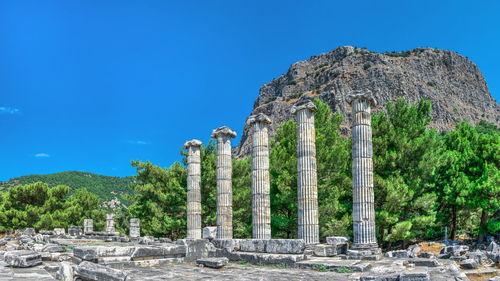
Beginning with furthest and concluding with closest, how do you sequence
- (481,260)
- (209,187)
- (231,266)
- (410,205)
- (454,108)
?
1. (454,108)
2. (209,187)
3. (410,205)
4. (481,260)
5. (231,266)

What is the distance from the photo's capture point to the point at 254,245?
13742 millimetres

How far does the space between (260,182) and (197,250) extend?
24.2 feet

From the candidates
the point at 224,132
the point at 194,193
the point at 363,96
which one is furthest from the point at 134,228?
the point at 363,96

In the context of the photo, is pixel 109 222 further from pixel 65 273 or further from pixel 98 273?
pixel 98 273

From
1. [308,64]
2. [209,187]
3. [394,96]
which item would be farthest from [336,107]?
[209,187]

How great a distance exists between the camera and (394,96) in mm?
103500

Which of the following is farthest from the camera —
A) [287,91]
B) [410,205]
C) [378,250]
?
[287,91]

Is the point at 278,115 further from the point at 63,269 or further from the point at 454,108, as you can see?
the point at 63,269

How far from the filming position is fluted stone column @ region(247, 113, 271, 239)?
790 inches

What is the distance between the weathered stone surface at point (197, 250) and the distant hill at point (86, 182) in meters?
67.7

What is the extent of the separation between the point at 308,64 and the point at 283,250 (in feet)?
438

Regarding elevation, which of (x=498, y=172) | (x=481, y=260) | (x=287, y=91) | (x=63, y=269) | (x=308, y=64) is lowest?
(x=481, y=260)

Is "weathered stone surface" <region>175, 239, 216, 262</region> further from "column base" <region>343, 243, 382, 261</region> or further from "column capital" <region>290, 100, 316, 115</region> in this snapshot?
"column capital" <region>290, 100, 316, 115</region>

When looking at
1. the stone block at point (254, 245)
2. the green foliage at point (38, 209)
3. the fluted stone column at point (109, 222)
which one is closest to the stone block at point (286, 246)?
the stone block at point (254, 245)
